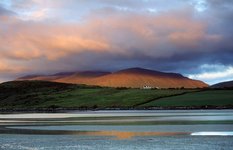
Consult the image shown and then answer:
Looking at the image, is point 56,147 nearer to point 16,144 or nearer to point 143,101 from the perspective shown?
point 16,144

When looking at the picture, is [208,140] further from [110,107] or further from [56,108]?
[56,108]

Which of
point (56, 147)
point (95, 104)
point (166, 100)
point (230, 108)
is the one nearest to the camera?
point (56, 147)

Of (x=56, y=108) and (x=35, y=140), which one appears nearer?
(x=35, y=140)

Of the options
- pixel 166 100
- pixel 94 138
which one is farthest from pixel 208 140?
pixel 166 100

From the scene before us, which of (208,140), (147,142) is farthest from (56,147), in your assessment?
(208,140)

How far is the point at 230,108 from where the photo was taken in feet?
428

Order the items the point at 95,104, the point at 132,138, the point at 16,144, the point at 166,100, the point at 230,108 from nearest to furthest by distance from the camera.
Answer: the point at 16,144
the point at 132,138
the point at 230,108
the point at 166,100
the point at 95,104

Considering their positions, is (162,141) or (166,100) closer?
(162,141)

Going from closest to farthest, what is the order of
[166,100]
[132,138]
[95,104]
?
[132,138] → [166,100] → [95,104]

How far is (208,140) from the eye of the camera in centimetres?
4353

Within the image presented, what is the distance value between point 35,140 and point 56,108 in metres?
141

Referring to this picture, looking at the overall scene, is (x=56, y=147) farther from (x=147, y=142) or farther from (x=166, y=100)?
(x=166, y=100)

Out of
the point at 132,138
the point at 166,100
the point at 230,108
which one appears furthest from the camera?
the point at 166,100

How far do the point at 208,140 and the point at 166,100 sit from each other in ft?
384
